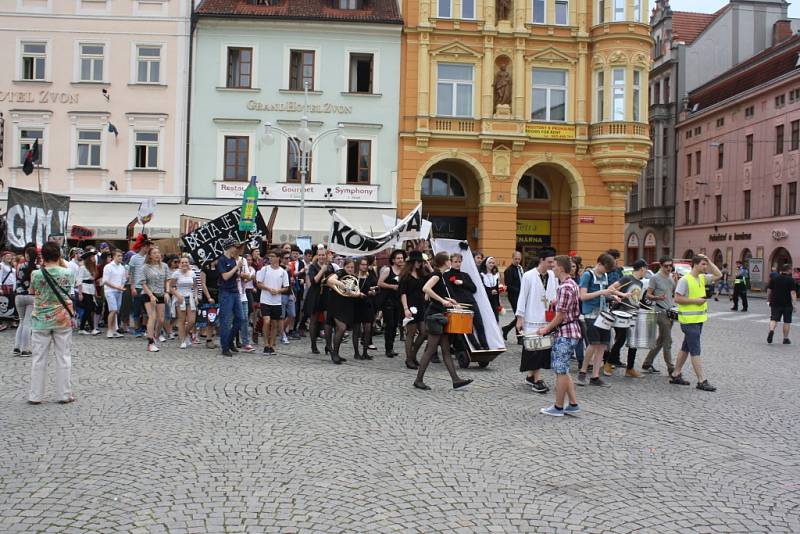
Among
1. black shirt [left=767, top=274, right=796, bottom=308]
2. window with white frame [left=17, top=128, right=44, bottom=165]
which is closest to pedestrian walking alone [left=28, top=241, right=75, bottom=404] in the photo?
black shirt [left=767, top=274, right=796, bottom=308]

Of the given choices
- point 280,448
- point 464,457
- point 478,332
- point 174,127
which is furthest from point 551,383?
point 174,127

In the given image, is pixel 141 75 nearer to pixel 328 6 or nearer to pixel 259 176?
pixel 259 176

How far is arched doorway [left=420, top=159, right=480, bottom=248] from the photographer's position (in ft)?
114

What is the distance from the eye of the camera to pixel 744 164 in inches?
1855

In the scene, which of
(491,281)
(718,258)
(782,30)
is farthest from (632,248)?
(491,281)

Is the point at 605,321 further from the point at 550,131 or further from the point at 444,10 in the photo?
the point at 444,10

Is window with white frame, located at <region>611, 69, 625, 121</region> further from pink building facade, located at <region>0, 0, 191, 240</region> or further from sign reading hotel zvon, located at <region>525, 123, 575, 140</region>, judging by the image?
pink building facade, located at <region>0, 0, 191, 240</region>

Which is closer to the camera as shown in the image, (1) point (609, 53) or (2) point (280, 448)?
(2) point (280, 448)

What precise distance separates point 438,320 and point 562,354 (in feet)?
6.28

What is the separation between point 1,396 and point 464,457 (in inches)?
218

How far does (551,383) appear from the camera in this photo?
10.4 metres

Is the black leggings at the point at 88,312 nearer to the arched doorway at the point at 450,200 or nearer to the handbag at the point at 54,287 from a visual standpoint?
the handbag at the point at 54,287

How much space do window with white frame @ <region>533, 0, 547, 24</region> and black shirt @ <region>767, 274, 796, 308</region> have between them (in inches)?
730

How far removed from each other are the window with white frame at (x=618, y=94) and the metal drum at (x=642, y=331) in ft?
72.6
